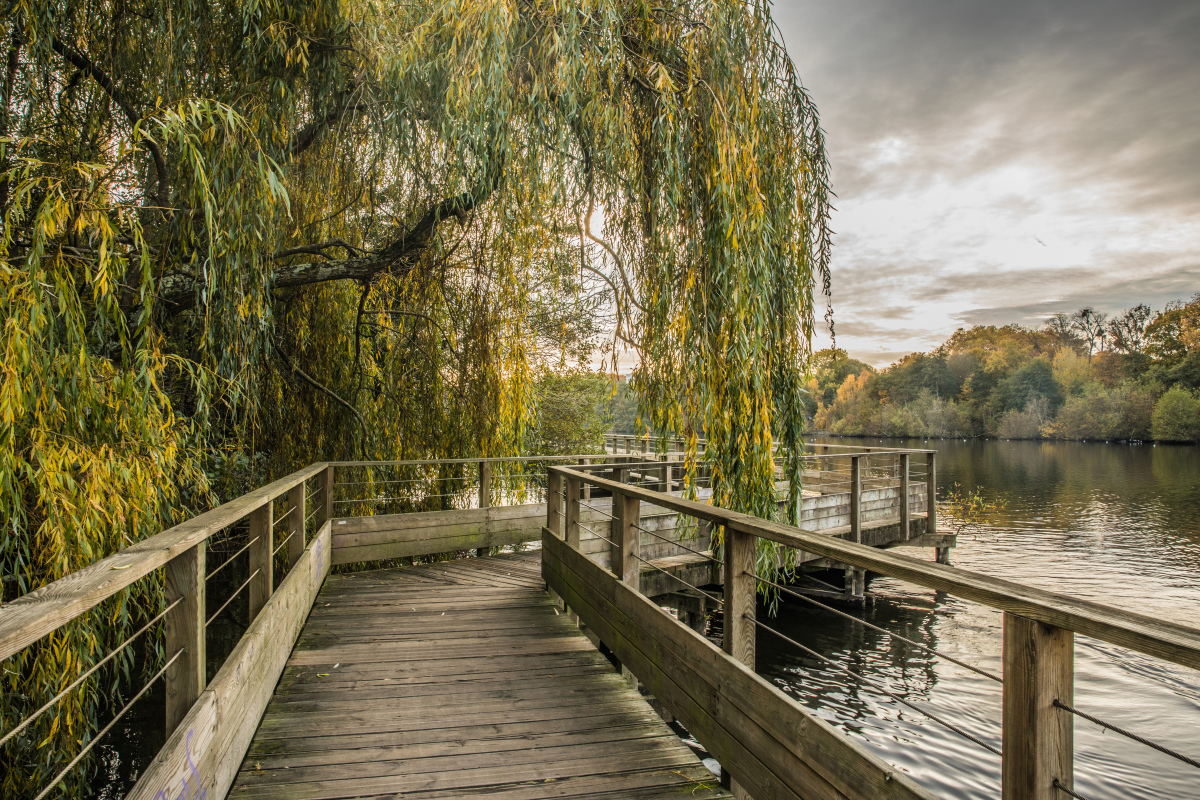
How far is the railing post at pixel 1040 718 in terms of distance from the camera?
1.08 meters

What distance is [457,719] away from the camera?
2.63m

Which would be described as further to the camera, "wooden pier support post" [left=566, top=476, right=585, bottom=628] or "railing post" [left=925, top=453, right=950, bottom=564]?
"railing post" [left=925, top=453, right=950, bottom=564]

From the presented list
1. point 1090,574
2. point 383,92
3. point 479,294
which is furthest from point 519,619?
point 1090,574

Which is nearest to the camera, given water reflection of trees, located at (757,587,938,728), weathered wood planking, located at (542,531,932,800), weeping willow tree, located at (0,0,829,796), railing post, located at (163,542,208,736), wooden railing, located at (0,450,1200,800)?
wooden railing, located at (0,450,1200,800)

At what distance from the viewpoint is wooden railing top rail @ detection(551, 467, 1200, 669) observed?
866 millimetres

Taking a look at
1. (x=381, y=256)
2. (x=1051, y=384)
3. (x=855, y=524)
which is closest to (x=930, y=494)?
(x=855, y=524)

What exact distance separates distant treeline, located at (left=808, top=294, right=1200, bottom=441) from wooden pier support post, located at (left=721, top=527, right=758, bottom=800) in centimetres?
3691

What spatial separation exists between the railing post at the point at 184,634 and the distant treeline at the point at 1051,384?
37939mm

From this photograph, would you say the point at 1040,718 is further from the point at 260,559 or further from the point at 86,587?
the point at 260,559

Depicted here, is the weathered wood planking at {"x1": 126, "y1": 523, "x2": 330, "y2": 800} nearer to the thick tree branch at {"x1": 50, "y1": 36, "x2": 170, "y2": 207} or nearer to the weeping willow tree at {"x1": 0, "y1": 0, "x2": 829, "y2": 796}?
the weeping willow tree at {"x1": 0, "y1": 0, "x2": 829, "y2": 796}

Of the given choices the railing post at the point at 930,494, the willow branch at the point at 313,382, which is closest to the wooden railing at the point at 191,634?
the willow branch at the point at 313,382

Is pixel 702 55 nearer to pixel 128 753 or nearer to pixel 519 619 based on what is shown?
pixel 519 619

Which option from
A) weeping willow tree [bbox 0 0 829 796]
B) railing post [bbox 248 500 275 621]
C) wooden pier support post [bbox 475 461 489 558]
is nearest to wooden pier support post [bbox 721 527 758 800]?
weeping willow tree [bbox 0 0 829 796]

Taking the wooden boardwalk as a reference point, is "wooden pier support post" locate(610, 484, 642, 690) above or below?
above
